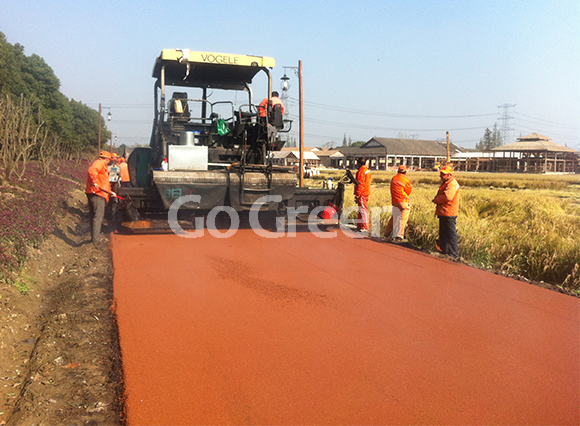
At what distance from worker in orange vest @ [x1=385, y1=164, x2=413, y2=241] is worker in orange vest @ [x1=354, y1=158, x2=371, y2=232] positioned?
95cm

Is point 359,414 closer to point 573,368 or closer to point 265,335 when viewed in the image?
point 265,335

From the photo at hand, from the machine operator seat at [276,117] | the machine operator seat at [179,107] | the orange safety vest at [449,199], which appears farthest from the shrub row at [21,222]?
the orange safety vest at [449,199]

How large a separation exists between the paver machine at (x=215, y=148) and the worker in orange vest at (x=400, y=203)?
1.14 meters

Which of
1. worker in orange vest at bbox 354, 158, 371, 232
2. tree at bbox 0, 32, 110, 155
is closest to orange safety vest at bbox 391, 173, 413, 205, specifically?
worker in orange vest at bbox 354, 158, 371, 232

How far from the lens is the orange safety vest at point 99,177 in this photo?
9.03 m

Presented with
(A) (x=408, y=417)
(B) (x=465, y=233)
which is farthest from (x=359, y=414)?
(B) (x=465, y=233)

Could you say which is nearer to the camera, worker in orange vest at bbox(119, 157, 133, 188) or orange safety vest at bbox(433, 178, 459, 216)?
orange safety vest at bbox(433, 178, 459, 216)

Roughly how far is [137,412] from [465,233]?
7474 millimetres

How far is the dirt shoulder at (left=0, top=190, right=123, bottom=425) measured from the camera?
3.39 meters

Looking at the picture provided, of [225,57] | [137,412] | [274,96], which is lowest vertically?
[137,412]

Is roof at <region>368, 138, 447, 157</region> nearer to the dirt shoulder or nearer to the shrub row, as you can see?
the shrub row

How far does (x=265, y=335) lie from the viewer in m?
4.55

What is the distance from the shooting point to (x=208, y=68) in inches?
386

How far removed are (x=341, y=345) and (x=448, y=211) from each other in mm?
4809
